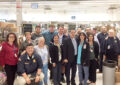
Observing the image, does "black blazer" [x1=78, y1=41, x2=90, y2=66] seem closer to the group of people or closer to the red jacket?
the group of people

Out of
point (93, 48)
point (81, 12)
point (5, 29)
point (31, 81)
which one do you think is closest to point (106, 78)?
point (93, 48)

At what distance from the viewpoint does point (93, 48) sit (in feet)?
12.8

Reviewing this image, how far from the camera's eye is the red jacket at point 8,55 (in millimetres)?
3275

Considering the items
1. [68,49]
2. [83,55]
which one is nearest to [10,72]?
[68,49]

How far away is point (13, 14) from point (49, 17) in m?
4.13

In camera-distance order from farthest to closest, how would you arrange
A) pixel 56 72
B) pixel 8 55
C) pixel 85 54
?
pixel 56 72 < pixel 85 54 < pixel 8 55

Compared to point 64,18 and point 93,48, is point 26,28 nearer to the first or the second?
point 93,48

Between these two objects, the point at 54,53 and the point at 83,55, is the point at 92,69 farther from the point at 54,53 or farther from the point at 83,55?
the point at 54,53

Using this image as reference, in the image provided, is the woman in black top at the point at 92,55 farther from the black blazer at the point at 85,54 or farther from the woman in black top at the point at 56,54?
the woman in black top at the point at 56,54

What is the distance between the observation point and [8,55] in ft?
10.8

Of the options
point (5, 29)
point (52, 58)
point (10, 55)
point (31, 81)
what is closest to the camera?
point (31, 81)

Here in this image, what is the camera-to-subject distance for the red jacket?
3.28 m

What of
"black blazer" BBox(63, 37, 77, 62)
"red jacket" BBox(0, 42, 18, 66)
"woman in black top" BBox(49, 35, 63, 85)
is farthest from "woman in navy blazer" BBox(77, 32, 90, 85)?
"red jacket" BBox(0, 42, 18, 66)

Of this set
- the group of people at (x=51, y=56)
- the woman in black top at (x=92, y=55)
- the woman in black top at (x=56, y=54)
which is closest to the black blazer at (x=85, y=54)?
the group of people at (x=51, y=56)
